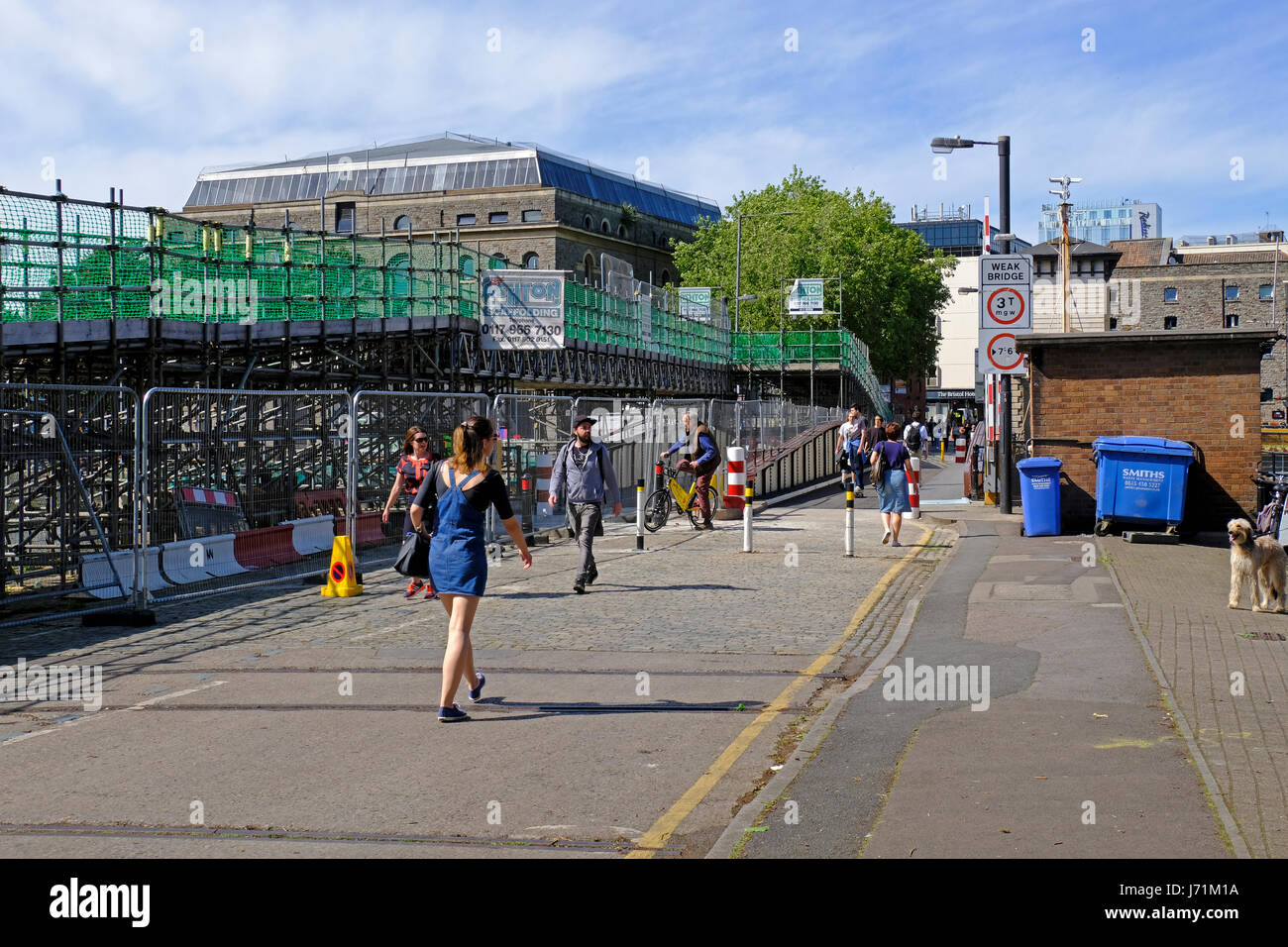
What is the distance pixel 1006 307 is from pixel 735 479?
585 centimetres

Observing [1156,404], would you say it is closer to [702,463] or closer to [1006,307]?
[1006,307]

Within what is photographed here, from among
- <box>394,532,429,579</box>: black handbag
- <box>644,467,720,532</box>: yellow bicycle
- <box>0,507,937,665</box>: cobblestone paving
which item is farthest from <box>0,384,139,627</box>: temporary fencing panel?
<box>644,467,720,532</box>: yellow bicycle

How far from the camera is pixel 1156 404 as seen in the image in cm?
2048

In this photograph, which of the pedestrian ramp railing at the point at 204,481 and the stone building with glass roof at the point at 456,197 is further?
the stone building with glass roof at the point at 456,197

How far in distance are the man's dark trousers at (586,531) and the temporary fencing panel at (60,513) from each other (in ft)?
14.7

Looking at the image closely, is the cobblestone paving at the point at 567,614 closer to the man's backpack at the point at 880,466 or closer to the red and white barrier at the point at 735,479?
the man's backpack at the point at 880,466

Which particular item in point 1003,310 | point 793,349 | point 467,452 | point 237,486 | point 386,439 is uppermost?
point 793,349

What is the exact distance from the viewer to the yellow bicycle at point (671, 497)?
21219 millimetres

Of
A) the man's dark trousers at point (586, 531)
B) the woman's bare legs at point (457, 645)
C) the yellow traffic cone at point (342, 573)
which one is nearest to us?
the woman's bare legs at point (457, 645)

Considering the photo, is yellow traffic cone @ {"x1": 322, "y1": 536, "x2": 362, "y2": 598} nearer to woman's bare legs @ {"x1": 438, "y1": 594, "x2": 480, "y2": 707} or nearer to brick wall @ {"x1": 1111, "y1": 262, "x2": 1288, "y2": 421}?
woman's bare legs @ {"x1": 438, "y1": 594, "x2": 480, "y2": 707}

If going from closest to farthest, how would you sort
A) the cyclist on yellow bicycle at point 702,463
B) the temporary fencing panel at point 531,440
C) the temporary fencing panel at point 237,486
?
the temporary fencing panel at point 237,486 < the temporary fencing panel at point 531,440 < the cyclist on yellow bicycle at point 702,463

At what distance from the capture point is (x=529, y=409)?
20.5 meters

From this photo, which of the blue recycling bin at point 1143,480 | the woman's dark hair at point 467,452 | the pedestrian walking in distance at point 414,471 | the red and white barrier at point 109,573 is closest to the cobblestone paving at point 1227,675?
the blue recycling bin at point 1143,480

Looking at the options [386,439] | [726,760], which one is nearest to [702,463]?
[386,439]
